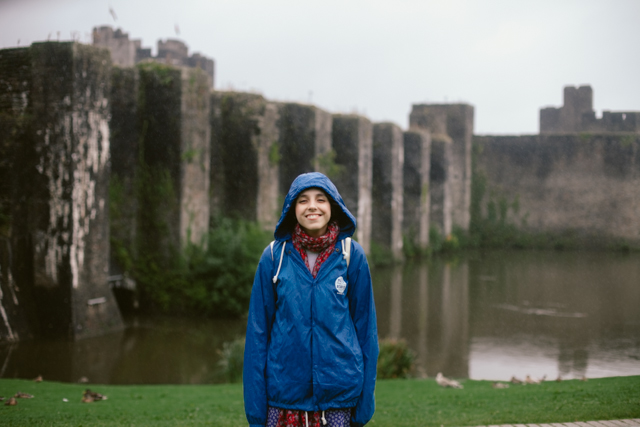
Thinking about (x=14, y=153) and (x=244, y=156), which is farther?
(x=244, y=156)

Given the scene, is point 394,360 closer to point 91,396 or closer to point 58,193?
point 91,396

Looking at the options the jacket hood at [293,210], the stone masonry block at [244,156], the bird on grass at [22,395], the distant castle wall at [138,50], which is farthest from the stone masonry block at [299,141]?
the jacket hood at [293,210]

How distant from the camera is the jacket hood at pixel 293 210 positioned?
11.0 feet

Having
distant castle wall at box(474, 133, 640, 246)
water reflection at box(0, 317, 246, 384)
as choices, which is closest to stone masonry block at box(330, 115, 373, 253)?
water reflection at box(0, 317, 246, 384)

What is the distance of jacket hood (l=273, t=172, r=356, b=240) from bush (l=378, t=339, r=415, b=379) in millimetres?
6664

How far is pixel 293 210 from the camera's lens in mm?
3479

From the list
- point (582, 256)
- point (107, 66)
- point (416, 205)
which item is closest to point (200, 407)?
point (107, 66)

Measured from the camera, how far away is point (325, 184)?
11.1ft

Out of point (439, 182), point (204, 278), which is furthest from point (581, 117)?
point (204, 278)

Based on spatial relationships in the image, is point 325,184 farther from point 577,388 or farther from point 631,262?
point 631,262

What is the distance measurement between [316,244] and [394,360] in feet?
23.4

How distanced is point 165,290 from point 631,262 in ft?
61.7

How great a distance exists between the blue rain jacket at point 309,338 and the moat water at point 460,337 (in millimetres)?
6952

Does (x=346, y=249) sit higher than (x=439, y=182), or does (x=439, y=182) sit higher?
(x=439, y=182)
